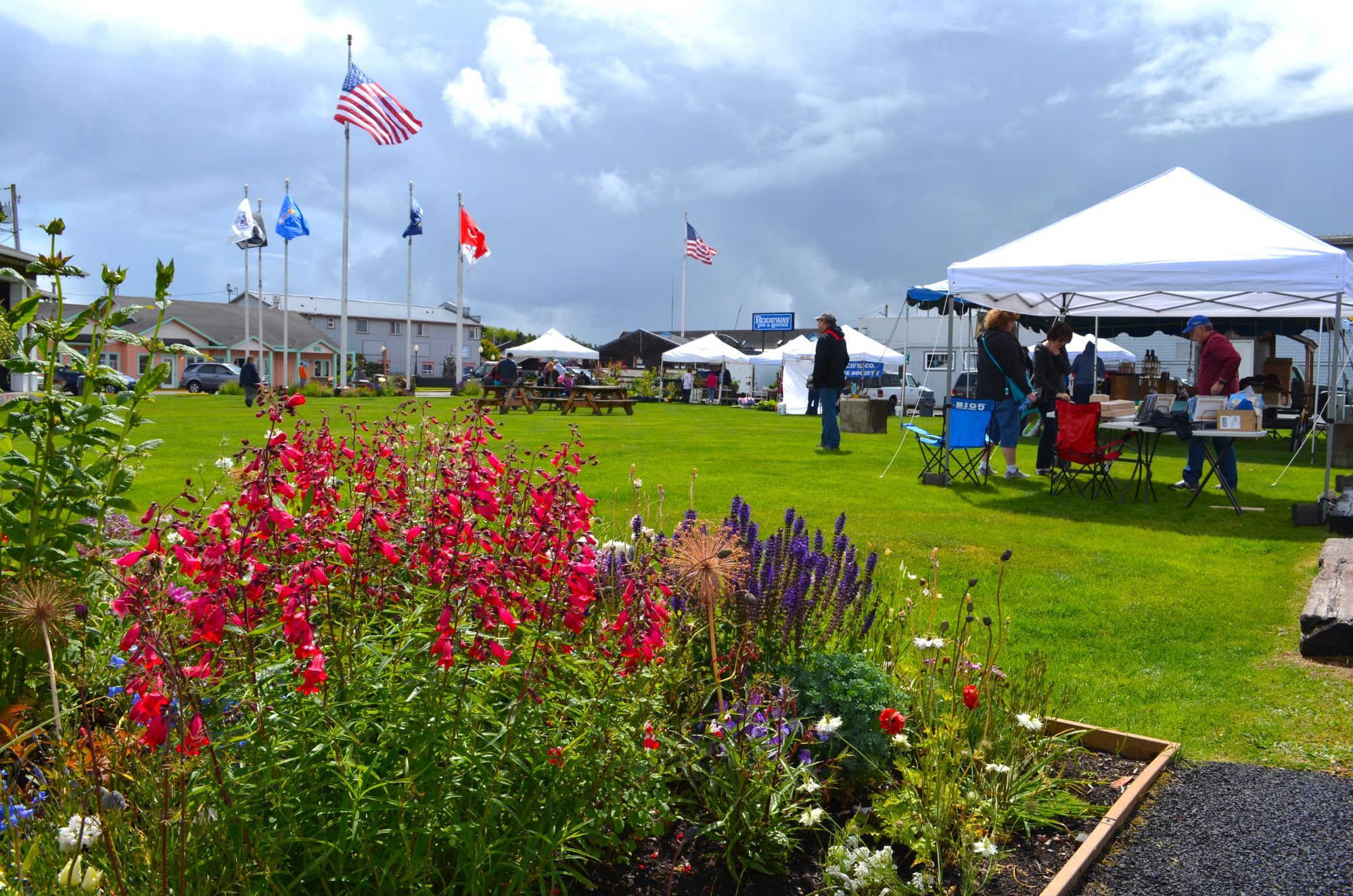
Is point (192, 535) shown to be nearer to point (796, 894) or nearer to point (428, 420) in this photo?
point (796, 894)

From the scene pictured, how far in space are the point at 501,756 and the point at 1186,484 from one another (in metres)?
10.5

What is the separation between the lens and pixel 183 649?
212 centimetres

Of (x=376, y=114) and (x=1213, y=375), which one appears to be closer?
(x=1213, y=375)

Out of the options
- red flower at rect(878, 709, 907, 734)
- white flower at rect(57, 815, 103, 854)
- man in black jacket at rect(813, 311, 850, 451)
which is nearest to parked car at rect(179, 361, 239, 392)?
man in black jacket at rect(813, 311, 850, 451)

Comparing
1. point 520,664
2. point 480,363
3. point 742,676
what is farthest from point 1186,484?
point 480,363

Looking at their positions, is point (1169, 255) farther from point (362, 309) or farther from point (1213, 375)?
point (362, 309)

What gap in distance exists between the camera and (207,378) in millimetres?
51781

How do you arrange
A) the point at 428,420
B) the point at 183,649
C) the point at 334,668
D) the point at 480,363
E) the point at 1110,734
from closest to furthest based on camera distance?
the point at 183,649 → the point at 334,668 → the point at 1110,734 → the point at 428,420 → the point at 480,363

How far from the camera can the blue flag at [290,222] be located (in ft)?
138

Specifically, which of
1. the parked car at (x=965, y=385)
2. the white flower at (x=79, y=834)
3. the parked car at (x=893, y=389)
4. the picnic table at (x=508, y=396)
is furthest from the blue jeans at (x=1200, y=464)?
the parked car at (x=893, y=389)

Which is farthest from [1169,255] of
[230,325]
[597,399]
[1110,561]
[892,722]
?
[230,325]

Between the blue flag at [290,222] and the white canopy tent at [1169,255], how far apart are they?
37.2m

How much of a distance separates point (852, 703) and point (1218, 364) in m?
9.10

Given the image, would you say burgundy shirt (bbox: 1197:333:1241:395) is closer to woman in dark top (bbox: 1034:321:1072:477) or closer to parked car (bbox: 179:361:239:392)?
woman in dark top (bbox: 1034:321:1072:477)
